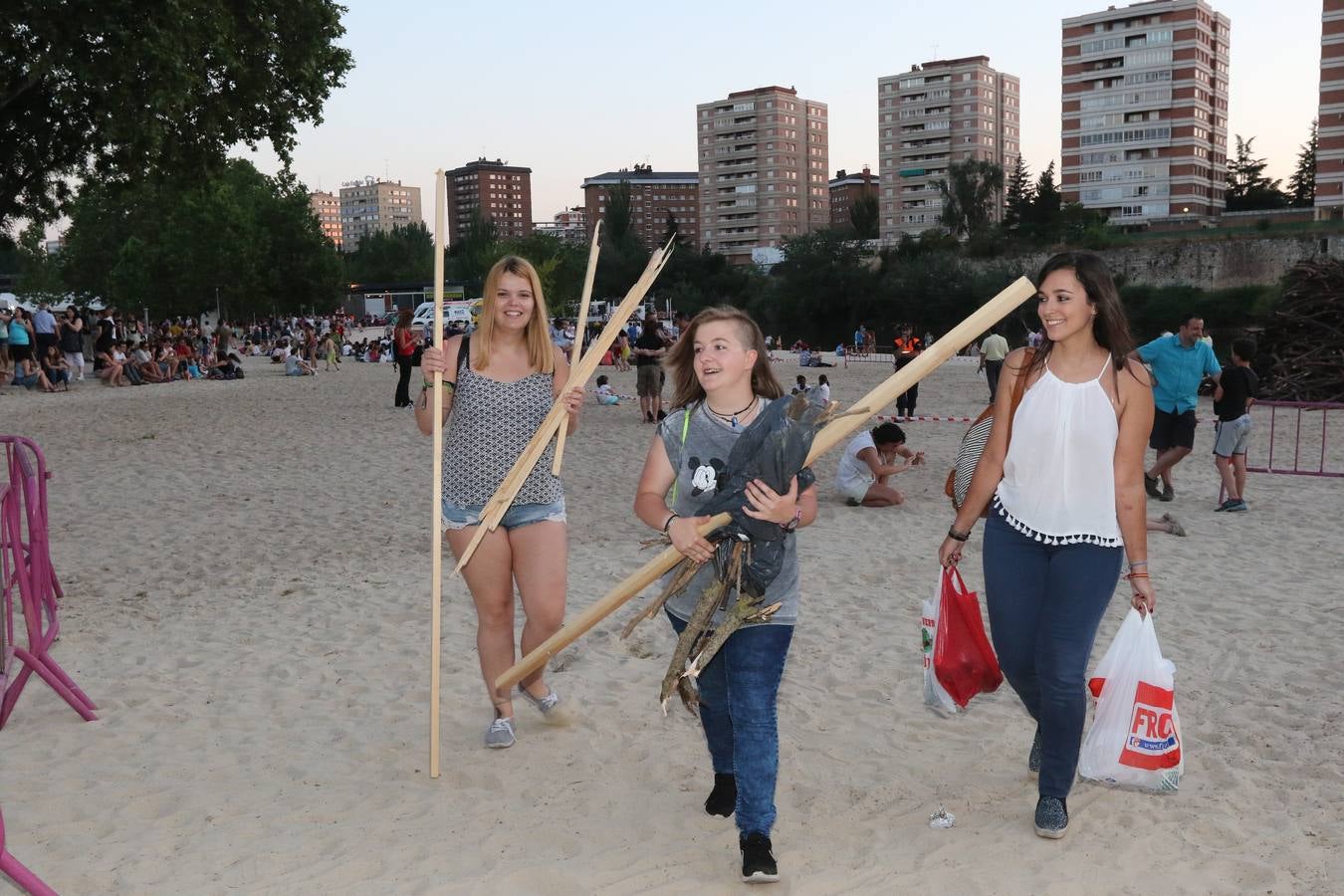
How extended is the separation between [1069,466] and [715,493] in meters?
1.08

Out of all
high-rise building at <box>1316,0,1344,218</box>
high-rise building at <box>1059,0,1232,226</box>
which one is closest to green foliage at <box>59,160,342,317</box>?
high-rise building at <box>1316,0,1344,218</box>

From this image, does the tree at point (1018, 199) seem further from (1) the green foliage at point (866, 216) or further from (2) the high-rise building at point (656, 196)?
(2) the high-rise building at point (656, 196)

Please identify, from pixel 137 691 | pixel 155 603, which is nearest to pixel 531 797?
pixel 137 691

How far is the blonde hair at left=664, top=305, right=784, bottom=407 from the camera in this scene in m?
3.13

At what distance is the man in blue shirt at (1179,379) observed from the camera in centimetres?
923

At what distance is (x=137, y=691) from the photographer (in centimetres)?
512

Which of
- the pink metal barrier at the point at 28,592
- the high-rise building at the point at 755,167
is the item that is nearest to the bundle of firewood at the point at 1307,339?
the pink metal barrier at the point at 28,592

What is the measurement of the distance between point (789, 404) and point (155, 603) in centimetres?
554

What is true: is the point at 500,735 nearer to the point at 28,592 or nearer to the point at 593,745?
the point at 593,745

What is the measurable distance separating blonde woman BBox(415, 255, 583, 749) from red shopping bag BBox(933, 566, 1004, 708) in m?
1.38

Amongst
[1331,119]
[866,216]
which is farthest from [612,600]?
[866,216]

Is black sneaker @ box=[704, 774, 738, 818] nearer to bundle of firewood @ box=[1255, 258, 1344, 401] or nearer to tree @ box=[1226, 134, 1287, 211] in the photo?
bundle of firewood @ box=[1255, 258, 1344, 401]

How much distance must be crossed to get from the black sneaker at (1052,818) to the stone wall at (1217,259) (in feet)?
198

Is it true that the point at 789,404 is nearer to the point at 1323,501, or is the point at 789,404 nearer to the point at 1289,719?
the point at 1289,719
